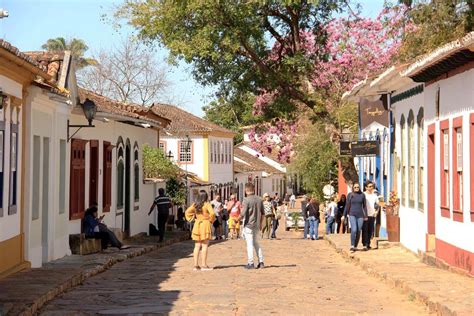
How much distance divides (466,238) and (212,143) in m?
54.1

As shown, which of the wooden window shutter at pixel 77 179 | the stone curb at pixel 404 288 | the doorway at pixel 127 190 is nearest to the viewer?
the stone curb at pixel 404 288

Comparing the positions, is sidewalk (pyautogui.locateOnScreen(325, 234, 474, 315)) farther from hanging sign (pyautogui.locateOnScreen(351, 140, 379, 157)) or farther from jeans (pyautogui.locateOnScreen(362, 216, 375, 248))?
hanging sign (pyautogui.locateOnScreen(351, 140, 379, 157))

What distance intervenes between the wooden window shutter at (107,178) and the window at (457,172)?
1241 centimetres

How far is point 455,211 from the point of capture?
642 inches

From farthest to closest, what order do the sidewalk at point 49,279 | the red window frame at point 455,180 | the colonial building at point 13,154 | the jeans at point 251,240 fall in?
the jeans at point 251,240, the red window frame at point 455,180, the colonial building at point 13,154, the sidewalk at point 49,279

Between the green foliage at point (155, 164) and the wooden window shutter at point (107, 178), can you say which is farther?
the green foliage at point (155, 164)

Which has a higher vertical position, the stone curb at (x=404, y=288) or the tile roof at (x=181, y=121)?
the tile roof at (x=181, y=121)

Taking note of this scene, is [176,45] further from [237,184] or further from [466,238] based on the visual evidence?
[237,184]

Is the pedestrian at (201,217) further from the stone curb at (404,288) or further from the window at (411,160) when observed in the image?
the window at (411,160)

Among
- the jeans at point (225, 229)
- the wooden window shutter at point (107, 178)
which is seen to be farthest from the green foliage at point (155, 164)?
the wooden window shutter at point (107, 178)

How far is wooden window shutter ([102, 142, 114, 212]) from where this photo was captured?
87.4ft

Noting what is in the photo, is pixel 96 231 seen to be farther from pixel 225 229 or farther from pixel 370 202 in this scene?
pixel 225 229

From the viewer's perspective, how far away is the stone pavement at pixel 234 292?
12500mm

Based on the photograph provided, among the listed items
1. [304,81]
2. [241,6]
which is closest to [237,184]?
[304,81]
